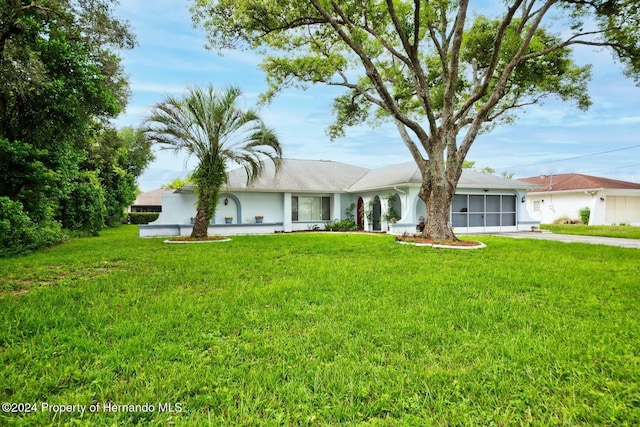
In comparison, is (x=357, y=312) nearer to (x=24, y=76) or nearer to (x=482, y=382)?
(x=482, y=382)

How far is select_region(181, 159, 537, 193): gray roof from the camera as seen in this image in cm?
1942

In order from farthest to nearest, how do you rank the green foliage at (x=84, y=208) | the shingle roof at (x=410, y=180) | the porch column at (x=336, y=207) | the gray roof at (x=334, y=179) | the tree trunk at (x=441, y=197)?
the porch column at (x=336, y=207) < the gray roof at (x=334, y=179) < the shingle roof at (x=410, y=180) < the green foliage at (x=84, y=208) < the tree trunk at (x=441, y=197)

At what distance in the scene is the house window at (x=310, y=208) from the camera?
21.8m

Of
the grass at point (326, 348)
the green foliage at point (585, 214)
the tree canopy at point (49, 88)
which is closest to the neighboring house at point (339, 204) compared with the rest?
the tree canopy at point (49, 88)

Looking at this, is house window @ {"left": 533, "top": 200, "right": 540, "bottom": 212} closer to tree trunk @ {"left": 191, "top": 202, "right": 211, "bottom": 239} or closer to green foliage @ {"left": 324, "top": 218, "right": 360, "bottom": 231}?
green foliage @ {"left": 324, "top": 218, "right": 360, "bottom": 231}

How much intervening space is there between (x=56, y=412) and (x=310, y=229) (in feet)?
63.3

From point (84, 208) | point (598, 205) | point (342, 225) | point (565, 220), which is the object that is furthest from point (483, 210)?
point (84, 208)

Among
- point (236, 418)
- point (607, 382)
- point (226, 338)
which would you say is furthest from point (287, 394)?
point (607, 382)

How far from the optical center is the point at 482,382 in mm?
2838

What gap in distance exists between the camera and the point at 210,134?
576 inches

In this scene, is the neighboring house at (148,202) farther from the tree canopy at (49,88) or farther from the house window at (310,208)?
the tree canopy at (49,88)

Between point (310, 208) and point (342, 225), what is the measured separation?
8.26 feet

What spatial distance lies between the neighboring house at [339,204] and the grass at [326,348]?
11.6 meters

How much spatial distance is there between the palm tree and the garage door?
92.9 ft
